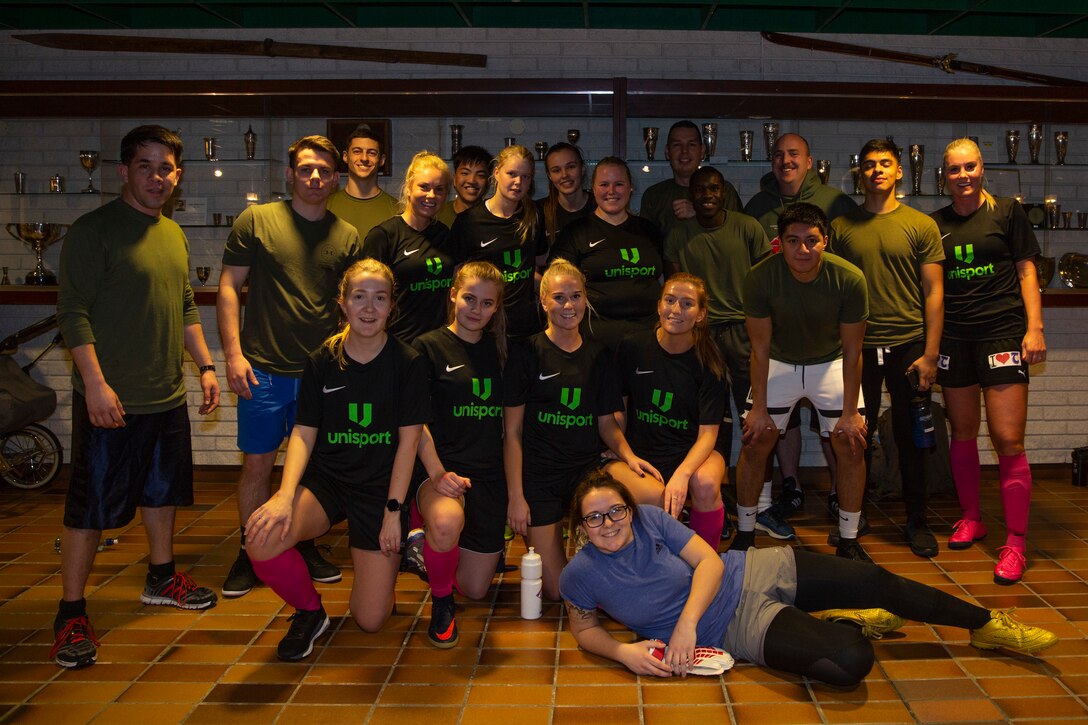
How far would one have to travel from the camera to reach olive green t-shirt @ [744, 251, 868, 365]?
411 centimetres

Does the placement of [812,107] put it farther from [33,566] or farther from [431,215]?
[33,566]

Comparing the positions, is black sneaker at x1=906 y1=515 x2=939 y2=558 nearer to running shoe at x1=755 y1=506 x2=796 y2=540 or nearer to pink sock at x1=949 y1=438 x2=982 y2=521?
pink sock at x1=949 y1=438 x2=982 y2=521

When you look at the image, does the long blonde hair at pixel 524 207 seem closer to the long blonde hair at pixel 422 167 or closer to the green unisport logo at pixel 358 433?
the long blonde hair at pixel 422 167

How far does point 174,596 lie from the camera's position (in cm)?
377

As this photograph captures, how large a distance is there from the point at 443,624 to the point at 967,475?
2613mm

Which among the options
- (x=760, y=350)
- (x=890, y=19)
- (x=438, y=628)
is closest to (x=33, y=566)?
(x=438, y=628)

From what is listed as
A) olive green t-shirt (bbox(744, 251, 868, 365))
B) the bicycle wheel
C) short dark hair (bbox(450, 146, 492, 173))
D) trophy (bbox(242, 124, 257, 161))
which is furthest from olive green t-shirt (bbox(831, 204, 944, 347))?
the bicycle wheel

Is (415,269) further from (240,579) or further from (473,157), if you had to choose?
(240,579)

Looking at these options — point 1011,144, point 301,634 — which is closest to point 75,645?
point 301,634

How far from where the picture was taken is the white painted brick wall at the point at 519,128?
5.98 m

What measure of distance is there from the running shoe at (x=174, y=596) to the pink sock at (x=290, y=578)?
0.57m

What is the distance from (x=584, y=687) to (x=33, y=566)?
266cm

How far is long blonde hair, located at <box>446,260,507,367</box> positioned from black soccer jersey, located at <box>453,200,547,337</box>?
434 mm

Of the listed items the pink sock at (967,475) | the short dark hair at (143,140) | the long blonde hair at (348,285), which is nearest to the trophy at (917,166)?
the pink sock at (967,475)
